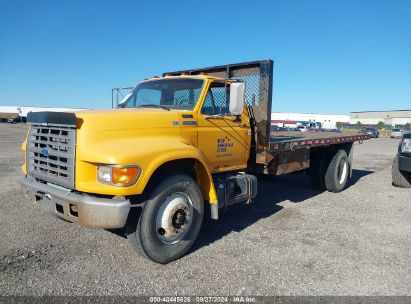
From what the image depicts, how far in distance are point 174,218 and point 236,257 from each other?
923 mm

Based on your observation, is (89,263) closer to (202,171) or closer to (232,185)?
(202,171)

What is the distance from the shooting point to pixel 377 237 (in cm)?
487

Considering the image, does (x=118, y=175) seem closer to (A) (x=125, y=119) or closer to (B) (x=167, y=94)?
(A) (x=125, y=119)

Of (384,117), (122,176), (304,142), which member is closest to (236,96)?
(122,176)

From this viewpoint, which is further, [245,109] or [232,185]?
[245,109]

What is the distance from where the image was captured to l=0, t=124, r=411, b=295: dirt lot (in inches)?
132

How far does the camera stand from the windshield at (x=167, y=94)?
4598 mm

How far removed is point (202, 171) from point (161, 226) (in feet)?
2.92

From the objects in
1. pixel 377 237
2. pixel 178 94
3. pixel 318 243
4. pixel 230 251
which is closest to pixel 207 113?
pixel 178 94

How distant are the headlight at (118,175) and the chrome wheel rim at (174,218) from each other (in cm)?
62

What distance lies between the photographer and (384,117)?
10556 cm

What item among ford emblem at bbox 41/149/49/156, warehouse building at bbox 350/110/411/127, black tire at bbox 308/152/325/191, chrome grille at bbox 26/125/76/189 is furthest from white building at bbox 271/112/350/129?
ford emblem at bbox 41/149/49/156


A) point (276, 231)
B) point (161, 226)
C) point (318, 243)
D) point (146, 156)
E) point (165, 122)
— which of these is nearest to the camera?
point (146, 156)

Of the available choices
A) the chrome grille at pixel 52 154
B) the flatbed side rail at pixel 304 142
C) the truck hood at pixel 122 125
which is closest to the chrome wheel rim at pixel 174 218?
the truck hood at pixel 122 125
